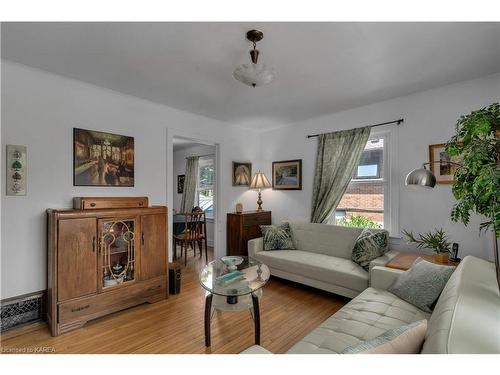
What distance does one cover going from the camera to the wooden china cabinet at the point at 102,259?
2.13 m

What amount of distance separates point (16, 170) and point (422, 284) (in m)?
3.56

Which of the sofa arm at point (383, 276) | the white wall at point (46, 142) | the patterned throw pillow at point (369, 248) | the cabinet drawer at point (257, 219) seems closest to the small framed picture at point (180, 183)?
the cabinet drawer at point (257, 219)

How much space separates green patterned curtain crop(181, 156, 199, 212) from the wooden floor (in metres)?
3.20

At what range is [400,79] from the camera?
98.8 inches

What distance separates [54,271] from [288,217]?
10.3ft

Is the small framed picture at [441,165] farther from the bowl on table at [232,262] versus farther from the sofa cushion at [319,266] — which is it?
the bowl on table at [232,262]

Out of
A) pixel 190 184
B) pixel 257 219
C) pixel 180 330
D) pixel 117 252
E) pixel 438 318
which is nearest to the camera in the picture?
pixel 438 318

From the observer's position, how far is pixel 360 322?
1.64 meters

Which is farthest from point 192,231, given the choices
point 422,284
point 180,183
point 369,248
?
point 422,284

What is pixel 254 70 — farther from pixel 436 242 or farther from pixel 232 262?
pixel 436 242

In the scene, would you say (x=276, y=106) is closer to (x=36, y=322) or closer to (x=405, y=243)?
(x=405, y=243)

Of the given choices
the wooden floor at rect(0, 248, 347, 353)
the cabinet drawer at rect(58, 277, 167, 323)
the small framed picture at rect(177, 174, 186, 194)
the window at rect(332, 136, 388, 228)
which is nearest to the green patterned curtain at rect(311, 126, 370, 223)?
the window at rect(332, 136, 388, 228)
